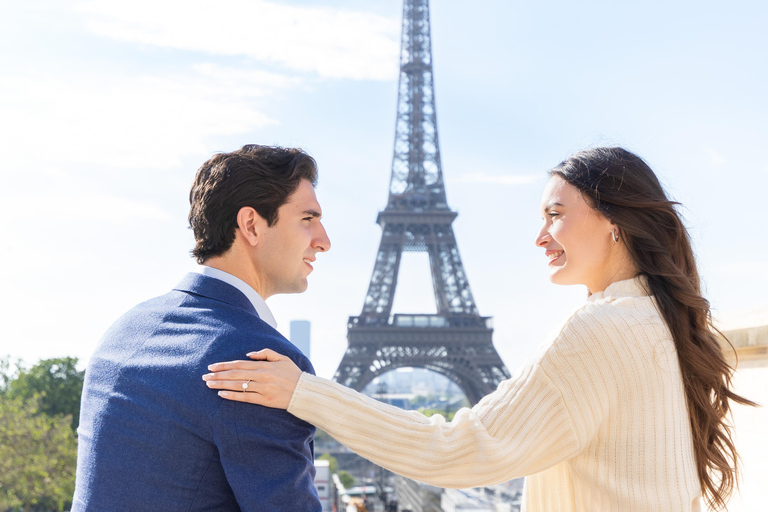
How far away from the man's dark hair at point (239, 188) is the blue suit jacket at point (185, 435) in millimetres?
325

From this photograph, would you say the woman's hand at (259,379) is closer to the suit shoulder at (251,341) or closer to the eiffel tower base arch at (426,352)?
the suit shoulder at (251,341)

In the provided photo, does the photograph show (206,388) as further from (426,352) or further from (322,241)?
(426,352)

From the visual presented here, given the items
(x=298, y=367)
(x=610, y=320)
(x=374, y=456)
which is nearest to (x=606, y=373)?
(x=610, y=320)

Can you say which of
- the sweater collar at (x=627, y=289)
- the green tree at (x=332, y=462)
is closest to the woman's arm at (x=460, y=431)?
the sweater collar at (x=627, y=289)

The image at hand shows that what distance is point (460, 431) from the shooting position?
197cm

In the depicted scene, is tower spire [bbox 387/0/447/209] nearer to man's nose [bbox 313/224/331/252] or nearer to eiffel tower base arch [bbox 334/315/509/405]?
eiffel tower base arch [bbox 334/315/509/405]

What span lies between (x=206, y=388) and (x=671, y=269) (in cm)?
135

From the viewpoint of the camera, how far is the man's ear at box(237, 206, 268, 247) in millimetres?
2127

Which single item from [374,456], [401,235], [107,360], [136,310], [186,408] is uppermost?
[401,235]

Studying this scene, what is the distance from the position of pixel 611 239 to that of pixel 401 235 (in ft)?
111

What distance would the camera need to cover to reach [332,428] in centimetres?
197

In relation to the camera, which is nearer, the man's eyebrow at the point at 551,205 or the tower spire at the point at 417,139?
the man's eyebrow at the point at 551,205

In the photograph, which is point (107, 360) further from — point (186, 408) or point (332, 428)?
point (332, 428)

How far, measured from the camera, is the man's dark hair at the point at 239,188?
2.13m
